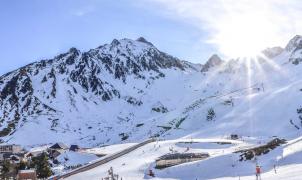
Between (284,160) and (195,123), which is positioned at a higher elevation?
(195,123)

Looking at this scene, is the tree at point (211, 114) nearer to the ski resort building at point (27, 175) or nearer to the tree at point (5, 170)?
the tree at point (5, 170)

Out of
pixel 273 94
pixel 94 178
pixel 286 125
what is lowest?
pixel 94 178

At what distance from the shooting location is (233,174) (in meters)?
65.1

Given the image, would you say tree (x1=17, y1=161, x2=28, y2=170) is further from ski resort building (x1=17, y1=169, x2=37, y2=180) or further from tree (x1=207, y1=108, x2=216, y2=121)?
tree (x1=207, y1=108, x2=216, y2=121)

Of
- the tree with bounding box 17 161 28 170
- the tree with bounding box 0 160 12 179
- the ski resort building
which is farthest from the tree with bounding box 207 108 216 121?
the ski resort building

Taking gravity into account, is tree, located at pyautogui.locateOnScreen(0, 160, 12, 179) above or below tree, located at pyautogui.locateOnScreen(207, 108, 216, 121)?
below

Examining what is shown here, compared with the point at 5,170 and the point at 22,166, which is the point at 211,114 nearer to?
the point at 22,166

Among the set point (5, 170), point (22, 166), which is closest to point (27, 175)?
point (5, 170)

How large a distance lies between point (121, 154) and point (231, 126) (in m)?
52.4

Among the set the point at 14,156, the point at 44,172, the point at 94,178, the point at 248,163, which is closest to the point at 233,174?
the point at 248,163

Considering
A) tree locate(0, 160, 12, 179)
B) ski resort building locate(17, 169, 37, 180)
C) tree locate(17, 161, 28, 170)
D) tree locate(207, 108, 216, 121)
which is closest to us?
ski resort building locate(17, 169, 37, 180)

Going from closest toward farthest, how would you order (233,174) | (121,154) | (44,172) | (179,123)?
(233,174)
(44,172)
(121,154)
(179,123)

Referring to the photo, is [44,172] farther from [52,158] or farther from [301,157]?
[301,157]

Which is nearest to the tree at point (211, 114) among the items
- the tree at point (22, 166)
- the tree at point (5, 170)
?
the tree at point (22, 166)
